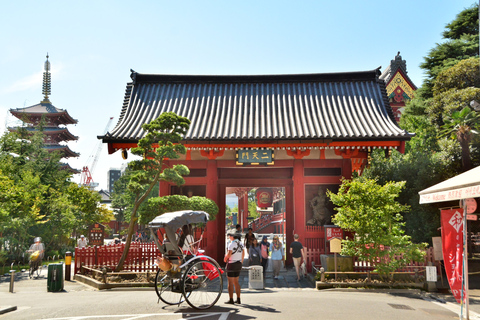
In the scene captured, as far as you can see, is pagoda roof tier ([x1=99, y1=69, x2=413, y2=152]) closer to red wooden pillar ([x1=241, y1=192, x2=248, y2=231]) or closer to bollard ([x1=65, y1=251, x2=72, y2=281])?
bollard ([x1=65, y1=251, x2=72, y2=281])

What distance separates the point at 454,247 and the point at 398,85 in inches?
1489

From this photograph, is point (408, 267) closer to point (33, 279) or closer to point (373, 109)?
point (373, 109)

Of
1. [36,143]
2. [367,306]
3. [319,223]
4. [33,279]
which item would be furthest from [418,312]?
[36,143]

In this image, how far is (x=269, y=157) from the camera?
17828mm

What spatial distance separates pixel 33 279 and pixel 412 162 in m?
18.2

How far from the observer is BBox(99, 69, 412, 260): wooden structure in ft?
56.7

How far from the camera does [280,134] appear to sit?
57.2 feet

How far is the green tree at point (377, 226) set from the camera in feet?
41.9

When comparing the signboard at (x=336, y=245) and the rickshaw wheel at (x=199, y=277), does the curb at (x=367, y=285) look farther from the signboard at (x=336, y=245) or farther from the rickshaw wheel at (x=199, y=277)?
the rickshaw wheel at (x=199, y=277)

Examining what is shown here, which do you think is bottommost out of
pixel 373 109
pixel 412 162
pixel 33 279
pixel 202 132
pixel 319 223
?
pixel 33 279

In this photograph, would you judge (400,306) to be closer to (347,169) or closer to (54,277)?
(347,169)

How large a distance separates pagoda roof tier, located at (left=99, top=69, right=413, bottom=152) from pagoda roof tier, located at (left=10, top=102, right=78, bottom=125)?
43.1 meters

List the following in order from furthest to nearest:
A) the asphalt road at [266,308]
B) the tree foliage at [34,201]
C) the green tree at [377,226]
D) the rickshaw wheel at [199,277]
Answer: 1. the tree foliage at [34,201]
2. the green tree at [377,226]
3. the rickshaw wheel at [199,277]
4. the asphalt road at [266,308]

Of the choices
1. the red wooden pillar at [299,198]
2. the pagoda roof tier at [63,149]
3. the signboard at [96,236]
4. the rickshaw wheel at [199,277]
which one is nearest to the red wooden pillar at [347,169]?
the red wooden pillar at [299,198]
